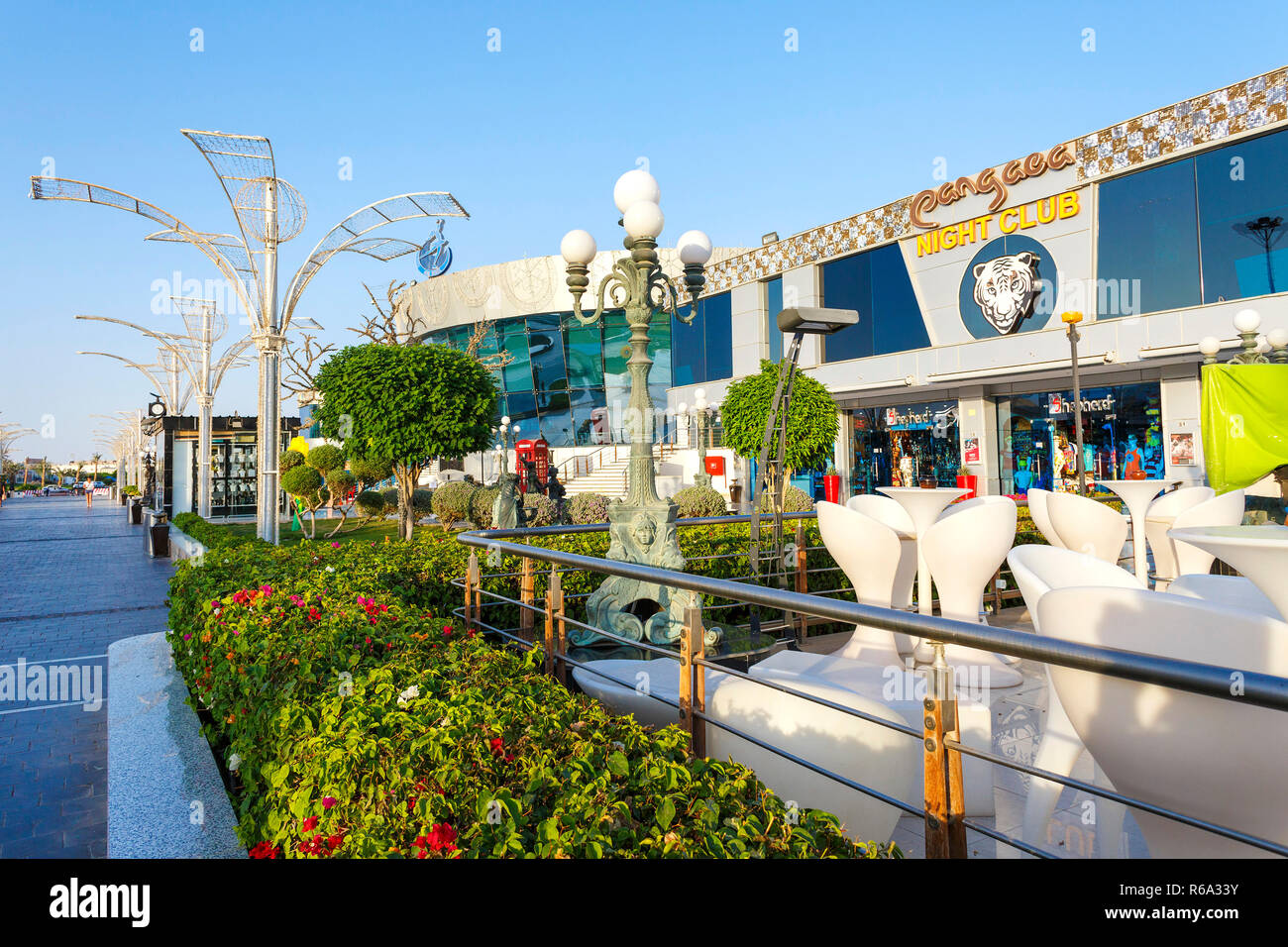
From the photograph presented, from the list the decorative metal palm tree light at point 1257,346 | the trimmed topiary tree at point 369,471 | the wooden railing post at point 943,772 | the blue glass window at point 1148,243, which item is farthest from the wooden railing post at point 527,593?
the trimmed topiary tree at point 369,471

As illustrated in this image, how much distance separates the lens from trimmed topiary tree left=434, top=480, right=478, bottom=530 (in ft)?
75.6

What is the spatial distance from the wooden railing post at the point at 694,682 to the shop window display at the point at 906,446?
18.8 m

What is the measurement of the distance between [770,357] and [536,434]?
18929 millimetres

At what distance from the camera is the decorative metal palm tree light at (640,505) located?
5.73 metres

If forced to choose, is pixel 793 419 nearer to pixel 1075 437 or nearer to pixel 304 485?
pixel 1075 437

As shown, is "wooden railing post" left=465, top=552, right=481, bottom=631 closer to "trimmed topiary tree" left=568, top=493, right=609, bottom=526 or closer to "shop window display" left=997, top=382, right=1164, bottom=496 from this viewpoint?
"shop window display" left=997, top=382, right=1164, bottom=496

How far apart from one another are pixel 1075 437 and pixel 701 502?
907 centimetres

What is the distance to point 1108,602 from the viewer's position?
2109mm

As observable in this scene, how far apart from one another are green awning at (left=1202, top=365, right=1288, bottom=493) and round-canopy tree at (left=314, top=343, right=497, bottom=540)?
13535 mm

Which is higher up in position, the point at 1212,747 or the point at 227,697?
the point at 1212,747

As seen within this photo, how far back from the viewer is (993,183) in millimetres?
18469

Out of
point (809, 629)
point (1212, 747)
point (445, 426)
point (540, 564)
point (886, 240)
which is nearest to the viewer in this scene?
point (1212, 747)
